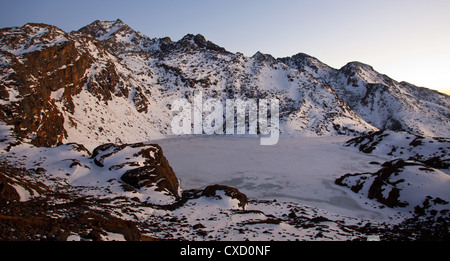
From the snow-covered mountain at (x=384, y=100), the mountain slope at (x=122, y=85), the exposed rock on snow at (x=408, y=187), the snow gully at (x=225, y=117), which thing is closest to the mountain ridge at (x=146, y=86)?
the mountain slope at (x=122, y=85)

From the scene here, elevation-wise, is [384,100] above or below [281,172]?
above

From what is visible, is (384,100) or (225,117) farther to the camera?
(384,100)

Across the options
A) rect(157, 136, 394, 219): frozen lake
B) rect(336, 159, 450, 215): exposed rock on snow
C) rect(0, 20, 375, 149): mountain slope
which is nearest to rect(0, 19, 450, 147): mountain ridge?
rect(0, 20, 375, 149): mountain slope

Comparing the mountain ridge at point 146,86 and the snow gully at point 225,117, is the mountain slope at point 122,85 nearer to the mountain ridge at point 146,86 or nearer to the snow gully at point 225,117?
the mountain ridge at point 146,86

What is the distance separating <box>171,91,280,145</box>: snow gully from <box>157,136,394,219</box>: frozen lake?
29002 millimetres

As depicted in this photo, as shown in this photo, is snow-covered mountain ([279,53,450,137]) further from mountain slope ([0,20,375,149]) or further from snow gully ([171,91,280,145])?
snow gully ([171,91,280,145])

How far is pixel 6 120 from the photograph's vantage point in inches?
1210

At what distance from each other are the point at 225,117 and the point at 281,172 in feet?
186

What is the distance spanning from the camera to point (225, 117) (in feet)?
292

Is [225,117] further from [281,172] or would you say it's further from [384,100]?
[384,100]

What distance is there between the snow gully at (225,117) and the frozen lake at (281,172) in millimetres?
29002

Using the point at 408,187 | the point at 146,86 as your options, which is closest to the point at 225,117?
the point at 146,86

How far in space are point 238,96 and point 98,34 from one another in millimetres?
78152
